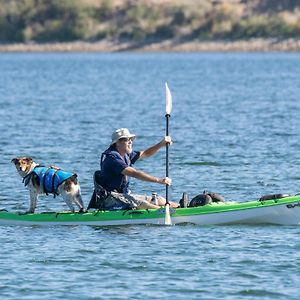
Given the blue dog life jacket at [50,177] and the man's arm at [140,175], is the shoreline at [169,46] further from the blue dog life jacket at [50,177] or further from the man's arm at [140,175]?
the man's arm at [140,175]

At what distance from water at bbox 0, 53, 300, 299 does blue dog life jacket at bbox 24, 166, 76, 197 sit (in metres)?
0.60

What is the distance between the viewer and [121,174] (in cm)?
1884

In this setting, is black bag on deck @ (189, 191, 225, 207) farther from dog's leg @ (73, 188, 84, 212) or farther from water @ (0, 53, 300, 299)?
dog's leg @ (73, 188, 84, 212)

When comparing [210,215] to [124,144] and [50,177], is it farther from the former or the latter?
[50,177]

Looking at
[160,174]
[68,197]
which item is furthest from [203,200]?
[160,174]

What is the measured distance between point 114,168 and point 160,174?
26.1 feet

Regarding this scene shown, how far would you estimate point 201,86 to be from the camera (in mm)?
63656

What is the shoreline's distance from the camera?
10262 centimetres

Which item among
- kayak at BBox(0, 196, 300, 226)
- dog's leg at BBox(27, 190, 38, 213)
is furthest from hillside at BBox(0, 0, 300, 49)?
kayak at BBox(0, 196, 300, 226)

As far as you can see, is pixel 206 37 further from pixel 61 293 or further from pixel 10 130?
pixel 61 293

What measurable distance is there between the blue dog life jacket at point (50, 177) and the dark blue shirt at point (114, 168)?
0.50 meters

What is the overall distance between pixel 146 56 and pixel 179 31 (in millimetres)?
3871

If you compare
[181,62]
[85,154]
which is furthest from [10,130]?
[181,62]

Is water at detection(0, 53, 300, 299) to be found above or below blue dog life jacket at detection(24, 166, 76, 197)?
below
